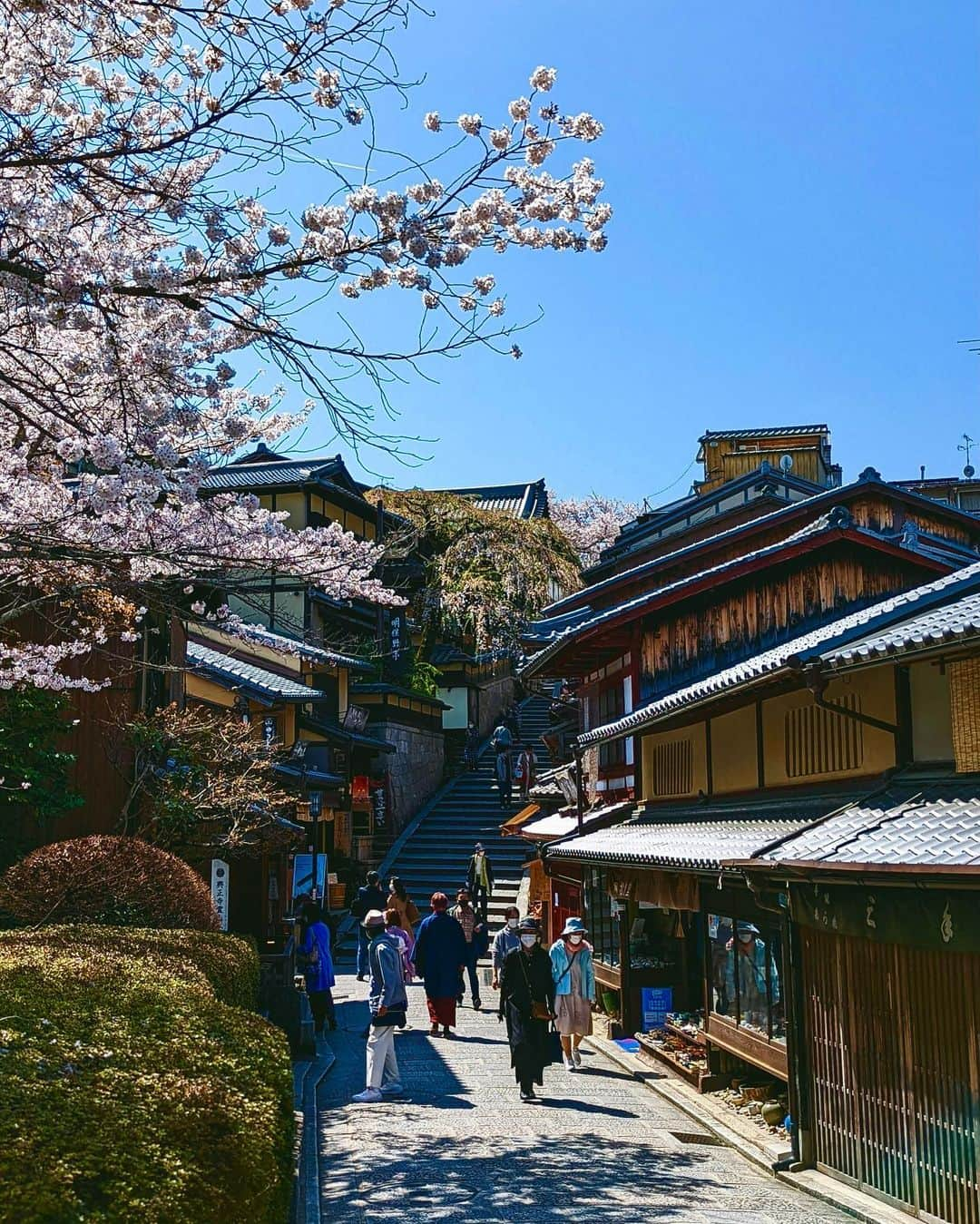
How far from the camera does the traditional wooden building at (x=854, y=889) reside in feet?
25.8

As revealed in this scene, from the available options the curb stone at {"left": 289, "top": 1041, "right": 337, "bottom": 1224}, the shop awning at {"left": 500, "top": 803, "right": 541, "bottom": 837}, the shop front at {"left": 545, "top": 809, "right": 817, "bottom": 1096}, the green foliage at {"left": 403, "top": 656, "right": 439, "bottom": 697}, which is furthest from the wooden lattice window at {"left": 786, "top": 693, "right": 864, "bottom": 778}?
the green foliage at {"left": 403, "top": 656, "right": 439, "bottom": 697}

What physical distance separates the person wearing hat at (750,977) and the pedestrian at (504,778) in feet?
84.0

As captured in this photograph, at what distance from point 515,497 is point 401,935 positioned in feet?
144

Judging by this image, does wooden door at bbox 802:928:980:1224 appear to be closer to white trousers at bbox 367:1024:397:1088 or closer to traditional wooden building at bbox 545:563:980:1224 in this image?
traditional wooden building at bbox 545:563:980:1224

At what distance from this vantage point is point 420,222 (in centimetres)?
806

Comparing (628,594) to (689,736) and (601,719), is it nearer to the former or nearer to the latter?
(601,719)

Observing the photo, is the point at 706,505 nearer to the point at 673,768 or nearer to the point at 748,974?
the point at 673,768

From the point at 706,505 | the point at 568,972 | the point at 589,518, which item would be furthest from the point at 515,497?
the point at 568,972

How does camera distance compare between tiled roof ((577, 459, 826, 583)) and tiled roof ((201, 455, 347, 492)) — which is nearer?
tiled roof ((577, 459, 826, 583))

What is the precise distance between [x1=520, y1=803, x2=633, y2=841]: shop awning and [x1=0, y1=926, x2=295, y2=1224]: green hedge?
11.9 m

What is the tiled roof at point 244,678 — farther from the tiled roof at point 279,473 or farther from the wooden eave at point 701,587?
the tiled roof at point 279,473

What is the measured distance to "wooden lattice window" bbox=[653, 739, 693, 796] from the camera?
16.9 meters

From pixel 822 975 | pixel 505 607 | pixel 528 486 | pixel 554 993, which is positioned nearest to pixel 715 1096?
pixel 554 993

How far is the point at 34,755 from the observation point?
14438 millimetres
